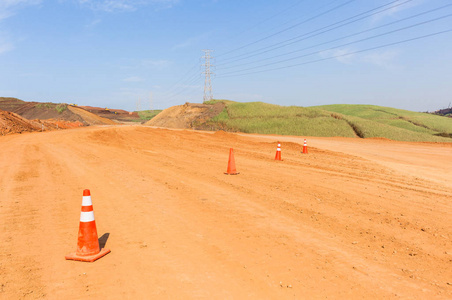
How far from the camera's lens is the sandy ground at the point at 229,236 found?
3.53 m

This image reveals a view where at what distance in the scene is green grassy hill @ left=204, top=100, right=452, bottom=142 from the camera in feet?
118

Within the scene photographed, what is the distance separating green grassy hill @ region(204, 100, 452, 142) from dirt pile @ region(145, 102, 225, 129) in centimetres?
172

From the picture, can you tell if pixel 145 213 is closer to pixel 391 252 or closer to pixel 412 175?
pixel 391 252

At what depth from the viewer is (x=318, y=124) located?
3953 cm

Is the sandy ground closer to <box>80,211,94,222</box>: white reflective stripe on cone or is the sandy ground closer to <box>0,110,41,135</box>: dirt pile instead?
<box>80,211,94,222</box>: white reflective stripe on cone

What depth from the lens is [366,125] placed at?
3844 centimetres

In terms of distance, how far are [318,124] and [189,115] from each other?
22.3 meters

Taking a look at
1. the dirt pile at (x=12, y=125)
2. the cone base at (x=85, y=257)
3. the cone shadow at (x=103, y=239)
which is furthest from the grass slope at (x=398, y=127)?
the dirt pile at (x=12, y=125)

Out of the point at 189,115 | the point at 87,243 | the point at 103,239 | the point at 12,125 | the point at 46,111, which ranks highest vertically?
the point at 46,111

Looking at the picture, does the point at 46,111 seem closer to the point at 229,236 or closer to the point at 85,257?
the point at 85,257

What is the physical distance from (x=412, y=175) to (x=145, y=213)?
9.25 m

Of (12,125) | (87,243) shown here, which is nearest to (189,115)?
(12,125)

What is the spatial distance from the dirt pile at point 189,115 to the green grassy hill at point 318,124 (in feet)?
5.65

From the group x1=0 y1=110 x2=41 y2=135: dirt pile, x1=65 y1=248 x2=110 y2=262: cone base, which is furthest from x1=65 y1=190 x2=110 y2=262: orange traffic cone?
x1=0 y1=110 x2=41 y2=135: dirt pile
